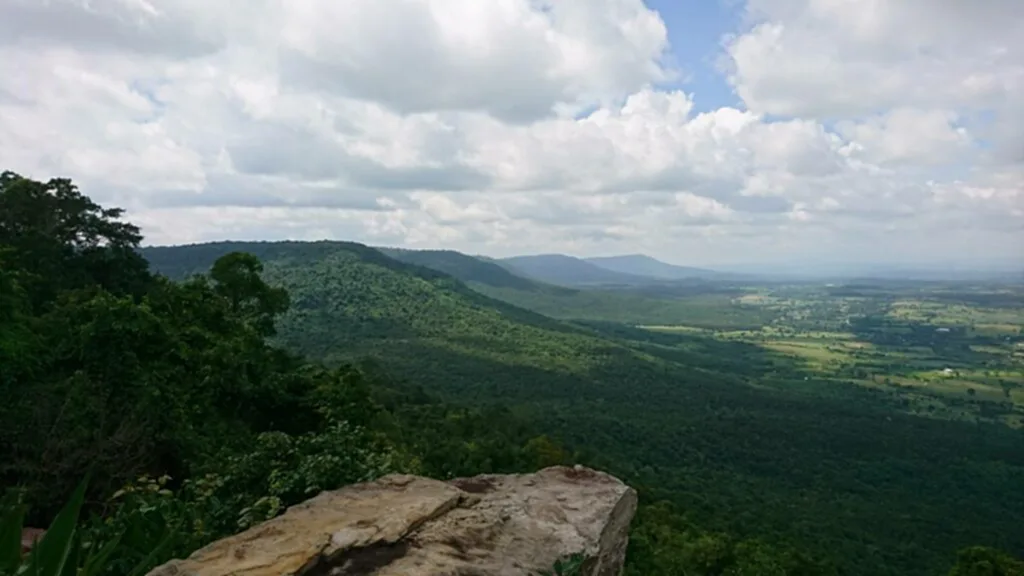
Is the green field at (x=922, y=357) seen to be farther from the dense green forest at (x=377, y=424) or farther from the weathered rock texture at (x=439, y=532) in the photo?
the weathered rock texture at (x=439, y=532)

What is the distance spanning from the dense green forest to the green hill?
0.34m

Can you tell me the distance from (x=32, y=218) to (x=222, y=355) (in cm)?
1179

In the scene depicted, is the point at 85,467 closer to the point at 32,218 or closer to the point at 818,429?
the point at 32,218

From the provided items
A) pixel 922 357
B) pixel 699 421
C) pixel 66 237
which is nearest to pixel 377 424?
pixel 66 237

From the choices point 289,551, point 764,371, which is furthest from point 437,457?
point 764,371

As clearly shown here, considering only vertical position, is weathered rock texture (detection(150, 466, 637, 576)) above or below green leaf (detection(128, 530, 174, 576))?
below

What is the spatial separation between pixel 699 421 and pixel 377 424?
49.8 meters

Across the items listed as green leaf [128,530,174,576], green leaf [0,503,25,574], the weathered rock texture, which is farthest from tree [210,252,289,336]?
green leaf [0,503,25,574]

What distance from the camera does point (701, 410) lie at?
69.1 meters

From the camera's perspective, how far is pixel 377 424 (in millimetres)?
18391

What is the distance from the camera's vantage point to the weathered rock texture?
4855 millimetres

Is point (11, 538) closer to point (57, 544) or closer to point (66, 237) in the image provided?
point (57, 544)

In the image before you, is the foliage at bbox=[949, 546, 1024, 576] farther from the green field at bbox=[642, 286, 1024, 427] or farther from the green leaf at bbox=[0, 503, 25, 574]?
the green field at bbox=[642, 286, 1024, 427]

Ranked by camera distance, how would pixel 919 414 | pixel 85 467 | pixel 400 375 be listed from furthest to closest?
pixel 919 414 < pixel 400 375 < pixel 85 467
